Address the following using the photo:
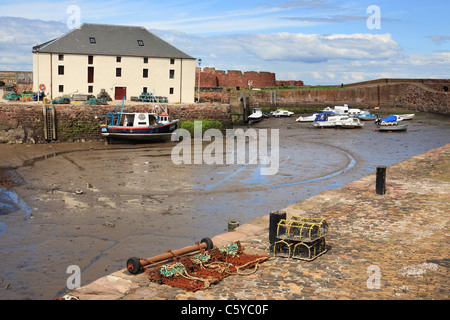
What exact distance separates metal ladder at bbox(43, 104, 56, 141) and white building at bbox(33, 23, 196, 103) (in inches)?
377

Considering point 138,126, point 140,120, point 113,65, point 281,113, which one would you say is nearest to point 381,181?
point 138,126

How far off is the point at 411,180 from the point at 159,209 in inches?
294

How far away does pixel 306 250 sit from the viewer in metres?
7.94

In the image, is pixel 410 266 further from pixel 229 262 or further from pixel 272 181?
pixel 272 181

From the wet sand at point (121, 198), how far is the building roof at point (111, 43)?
13.1 meters

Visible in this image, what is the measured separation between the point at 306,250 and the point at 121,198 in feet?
28.0

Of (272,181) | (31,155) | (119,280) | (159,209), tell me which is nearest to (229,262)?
(119,280)

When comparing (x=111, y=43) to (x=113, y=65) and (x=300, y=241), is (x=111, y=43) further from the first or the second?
(x=300, y=241)

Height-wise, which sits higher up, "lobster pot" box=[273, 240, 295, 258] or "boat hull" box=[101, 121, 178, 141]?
"boat hull" box=[101, 121, 178, 141]

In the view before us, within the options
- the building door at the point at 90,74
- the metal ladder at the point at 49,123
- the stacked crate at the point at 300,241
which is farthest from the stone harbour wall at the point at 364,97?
the stacked crate at the point at 300,241

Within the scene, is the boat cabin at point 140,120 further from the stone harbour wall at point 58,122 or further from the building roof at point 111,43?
the building roof at point 111,43

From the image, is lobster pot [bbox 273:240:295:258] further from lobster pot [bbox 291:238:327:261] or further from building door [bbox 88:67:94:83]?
building door [bbox 88:67:94:83]

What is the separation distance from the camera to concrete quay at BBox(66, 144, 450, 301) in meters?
6.50

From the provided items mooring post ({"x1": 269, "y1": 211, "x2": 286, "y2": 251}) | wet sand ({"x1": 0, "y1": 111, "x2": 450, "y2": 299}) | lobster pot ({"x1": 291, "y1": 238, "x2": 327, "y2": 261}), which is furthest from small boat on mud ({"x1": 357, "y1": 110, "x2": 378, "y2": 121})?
lobster pot ({"x1": 291, "y1": 238, "x2": 327, "y2": 261})
